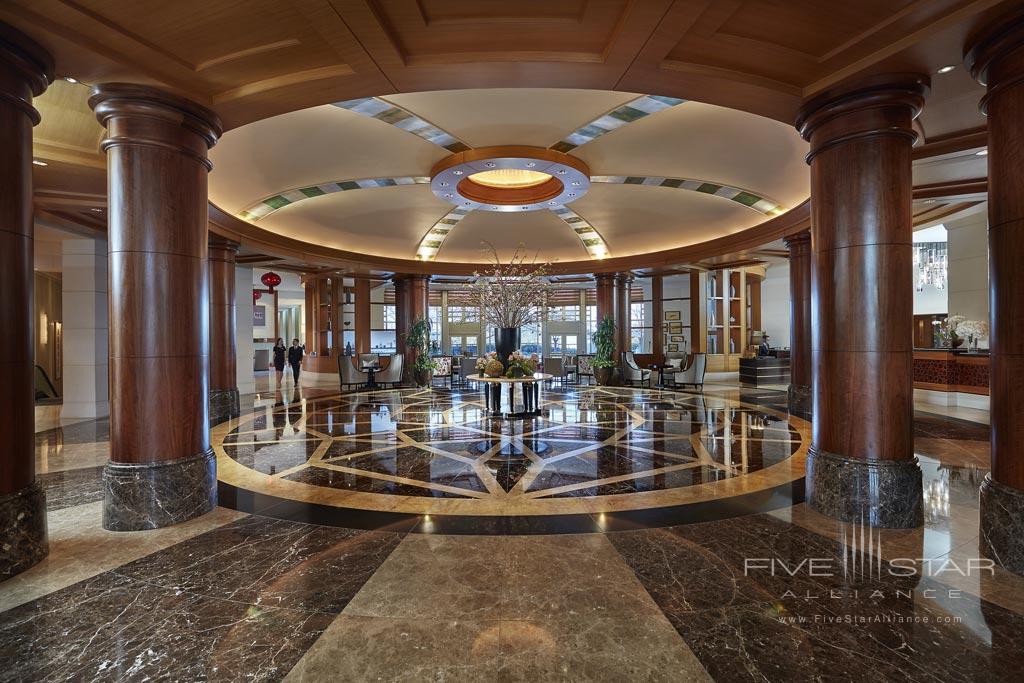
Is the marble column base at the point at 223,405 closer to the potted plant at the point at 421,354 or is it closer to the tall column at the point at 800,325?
the potted plant at the point at 421,354

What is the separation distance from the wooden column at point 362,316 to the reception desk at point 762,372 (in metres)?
10.9

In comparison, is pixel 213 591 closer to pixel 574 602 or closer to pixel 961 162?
pixel 574 602

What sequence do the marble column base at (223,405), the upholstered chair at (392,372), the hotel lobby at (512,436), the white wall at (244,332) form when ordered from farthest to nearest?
the upholstered chair at (392,372), the white wall at (244,332), the marble column base at (223,405), the hotel lobby at (512,436)

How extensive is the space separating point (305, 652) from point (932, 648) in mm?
2481

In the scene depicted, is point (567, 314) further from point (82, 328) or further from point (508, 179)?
point (82, 328)

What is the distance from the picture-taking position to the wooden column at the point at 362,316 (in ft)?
48.1

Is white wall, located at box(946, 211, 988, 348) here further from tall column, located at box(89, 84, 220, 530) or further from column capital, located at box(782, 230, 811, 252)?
tall column, located at box(89, 84, 220, 530)

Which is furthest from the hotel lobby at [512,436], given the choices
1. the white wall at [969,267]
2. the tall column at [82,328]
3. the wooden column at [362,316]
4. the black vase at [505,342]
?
the wooden column at [362,316]

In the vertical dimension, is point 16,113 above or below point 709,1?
below

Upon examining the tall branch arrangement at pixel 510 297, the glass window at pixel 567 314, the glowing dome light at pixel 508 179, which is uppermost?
the glowing dome light at pixel 508 179

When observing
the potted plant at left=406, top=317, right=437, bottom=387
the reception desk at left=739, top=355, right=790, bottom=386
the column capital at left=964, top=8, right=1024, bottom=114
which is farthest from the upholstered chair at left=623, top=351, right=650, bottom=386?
the column capital at left=964, top=8, right=1024, bottom=114

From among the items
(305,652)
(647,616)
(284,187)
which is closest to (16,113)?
(305,652)

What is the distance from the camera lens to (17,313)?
270 cm

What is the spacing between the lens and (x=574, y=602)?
226 centimetres
